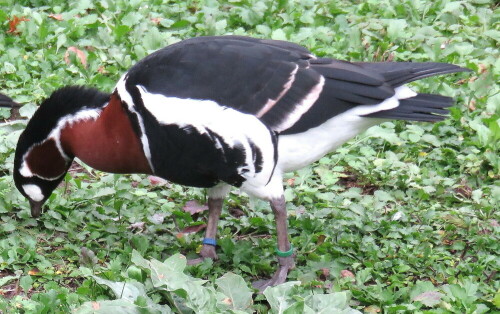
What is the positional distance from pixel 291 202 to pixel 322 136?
1.00 metres

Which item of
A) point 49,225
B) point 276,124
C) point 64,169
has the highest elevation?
point 276,124

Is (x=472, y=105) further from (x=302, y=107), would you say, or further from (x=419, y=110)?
(x=302, y=107)

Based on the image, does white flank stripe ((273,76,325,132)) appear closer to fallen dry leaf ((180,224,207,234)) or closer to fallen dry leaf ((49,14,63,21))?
fallen dry leaf ((180,224,207,234))

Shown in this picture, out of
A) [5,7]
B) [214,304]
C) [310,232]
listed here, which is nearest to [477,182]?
[310,232]

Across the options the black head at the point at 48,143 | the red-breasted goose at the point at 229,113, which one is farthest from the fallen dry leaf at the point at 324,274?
the black head at the point at 48,143

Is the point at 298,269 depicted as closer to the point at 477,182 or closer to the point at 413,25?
the point at 477,182

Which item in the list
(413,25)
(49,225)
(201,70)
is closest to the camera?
A: (201,70)

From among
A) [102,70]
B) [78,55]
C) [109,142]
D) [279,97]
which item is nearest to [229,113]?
[279,97]

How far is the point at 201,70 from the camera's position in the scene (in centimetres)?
477

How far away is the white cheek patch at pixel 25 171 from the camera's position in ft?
17.3

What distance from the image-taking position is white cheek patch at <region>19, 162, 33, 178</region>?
5277 mm

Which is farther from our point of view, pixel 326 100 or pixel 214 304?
pixel 326 100

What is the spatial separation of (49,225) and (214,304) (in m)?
1.60

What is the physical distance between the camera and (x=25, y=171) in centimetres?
529
